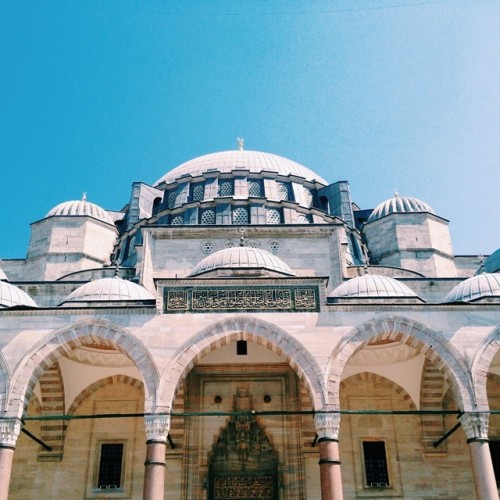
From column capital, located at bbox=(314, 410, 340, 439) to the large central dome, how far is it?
10.3 metres

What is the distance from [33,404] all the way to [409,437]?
750cm

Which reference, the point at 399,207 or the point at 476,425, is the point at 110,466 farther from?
the point at 399,207

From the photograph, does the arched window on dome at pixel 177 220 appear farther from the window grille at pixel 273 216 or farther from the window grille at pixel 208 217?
the window grille at pixel 273 216

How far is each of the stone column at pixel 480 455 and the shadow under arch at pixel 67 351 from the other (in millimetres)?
4931

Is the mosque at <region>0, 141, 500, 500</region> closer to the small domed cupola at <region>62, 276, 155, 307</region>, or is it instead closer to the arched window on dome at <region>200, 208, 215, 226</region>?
the small domed cupola at <region>62, 276, 155, 307</region>

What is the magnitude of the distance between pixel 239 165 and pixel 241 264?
8172mm

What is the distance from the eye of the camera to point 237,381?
11406 mm

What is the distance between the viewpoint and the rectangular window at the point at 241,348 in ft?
36.7

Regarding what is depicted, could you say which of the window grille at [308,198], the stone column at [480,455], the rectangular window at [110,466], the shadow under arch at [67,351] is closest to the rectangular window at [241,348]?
the shadow under arch at [67,351]

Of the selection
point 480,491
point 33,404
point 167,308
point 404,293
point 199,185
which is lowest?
point 480,491

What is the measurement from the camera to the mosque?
9133 millimetres

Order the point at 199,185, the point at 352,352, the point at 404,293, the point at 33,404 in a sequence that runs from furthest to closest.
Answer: the point at 199,185 < the point at 33,404 < the point at 404,293 < the point at 352,352

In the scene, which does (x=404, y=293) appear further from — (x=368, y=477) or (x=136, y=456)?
(x=136, y=456)

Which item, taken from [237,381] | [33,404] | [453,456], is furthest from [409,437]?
[33,404]
